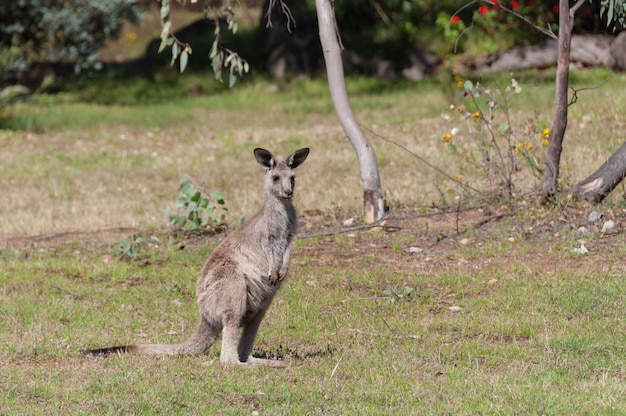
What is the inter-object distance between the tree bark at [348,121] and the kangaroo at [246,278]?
3.74 meters

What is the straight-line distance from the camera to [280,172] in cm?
765

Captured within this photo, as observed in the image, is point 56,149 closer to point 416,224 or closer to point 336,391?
point 416,224

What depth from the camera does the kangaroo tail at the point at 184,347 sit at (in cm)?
717

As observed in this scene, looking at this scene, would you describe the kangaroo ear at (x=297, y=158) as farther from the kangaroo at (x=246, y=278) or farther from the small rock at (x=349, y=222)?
the small rock at (x=349, y=222)

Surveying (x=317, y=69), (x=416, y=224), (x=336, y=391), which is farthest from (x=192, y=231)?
(x=317, y=69)

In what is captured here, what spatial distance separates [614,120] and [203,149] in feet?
24.0

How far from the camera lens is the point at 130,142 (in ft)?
63.2

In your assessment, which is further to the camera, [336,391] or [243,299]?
[243,299]

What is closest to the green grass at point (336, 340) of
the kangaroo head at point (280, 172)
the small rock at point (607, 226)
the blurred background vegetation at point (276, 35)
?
the small rock at point (607, 226)

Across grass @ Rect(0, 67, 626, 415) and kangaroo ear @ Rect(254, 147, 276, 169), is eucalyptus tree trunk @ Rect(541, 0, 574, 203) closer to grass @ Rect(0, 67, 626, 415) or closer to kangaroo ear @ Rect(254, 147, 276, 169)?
grass @ Rect(0, 67, 626, 415)

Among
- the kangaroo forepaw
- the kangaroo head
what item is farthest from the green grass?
the kangaroo head

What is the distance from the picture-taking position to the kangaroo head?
7.57 m

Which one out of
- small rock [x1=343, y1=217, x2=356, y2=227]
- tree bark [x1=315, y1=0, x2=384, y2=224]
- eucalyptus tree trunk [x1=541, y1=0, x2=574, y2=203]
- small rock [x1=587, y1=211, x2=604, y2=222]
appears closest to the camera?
small rock [x1=587, y1=211, x2=604, y2=222]

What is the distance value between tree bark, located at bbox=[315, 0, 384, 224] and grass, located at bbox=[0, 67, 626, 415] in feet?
0.96
